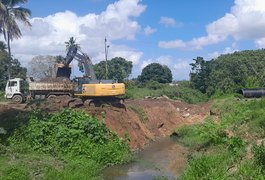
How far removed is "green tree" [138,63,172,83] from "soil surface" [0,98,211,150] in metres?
38.7

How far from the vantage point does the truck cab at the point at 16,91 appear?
33.9 metres

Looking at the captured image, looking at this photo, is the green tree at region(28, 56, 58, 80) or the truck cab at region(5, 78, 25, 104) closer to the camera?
the truck cab at region(5, 78, 25, 104)

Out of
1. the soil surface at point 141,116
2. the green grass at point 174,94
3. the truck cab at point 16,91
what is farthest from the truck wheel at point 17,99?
the green grass at point 174,94

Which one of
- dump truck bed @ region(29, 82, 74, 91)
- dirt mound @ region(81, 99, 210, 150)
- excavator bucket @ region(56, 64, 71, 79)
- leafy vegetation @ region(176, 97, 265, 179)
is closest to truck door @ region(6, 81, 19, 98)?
dump truck bed @ region(29, 82, 74, 91)

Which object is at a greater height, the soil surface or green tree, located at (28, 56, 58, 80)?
green tree, located at (28, 56, 58, 80)

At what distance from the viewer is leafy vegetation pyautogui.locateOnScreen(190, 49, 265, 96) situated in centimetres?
5491

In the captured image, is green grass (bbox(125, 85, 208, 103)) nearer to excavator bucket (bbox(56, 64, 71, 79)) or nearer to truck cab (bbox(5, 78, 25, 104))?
excavator bucket (bbox(56, 64, 71, 79))

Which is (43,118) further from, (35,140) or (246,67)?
(246,67)

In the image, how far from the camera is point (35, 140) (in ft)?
69.3

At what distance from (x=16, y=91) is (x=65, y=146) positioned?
1456 cm

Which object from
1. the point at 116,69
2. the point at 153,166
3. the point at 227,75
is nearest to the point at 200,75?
the point at 227,75

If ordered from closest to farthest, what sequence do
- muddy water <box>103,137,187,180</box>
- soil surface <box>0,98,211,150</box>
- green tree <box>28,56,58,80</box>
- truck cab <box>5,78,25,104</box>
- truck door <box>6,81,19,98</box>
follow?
1. muddy water <box>103,137,187,180</box>
2. soil surface <box>0,98,211,150</box>
3. truck cab <box>5,78,25,104</box>
4. truck door <box>6,81,19,98</box>
5. green tree <box>28,56,58,80</box>

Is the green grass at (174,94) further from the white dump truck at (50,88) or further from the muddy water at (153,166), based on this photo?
the muddy water at (153,166)

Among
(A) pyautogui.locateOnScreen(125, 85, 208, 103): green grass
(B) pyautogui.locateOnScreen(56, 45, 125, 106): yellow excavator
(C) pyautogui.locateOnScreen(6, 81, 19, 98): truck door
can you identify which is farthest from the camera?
(A) pyautogui.locateOnScreen(125, 85, 208, 103): green grass
